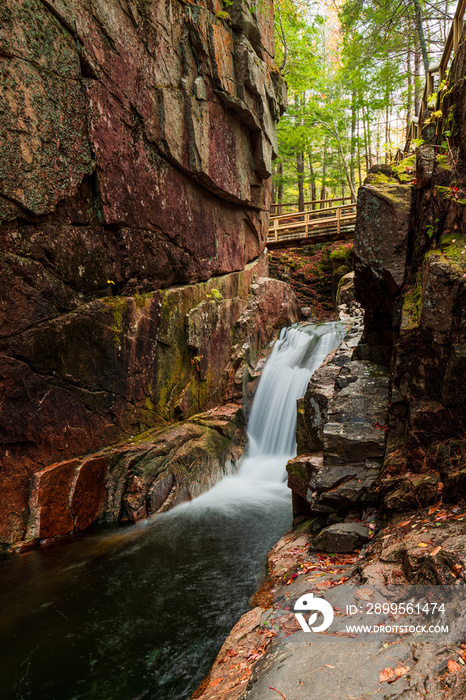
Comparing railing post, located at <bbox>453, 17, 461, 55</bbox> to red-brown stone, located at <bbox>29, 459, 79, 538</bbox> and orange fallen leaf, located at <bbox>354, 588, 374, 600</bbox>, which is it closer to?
orange fallen leaf, located at <bbox>354, 588, 374, 600</bbox>

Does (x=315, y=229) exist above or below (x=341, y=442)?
above

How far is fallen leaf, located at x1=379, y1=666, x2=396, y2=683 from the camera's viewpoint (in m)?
→ 2.18

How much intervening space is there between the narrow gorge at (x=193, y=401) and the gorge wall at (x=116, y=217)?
44 mm

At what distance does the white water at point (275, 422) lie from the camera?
28.4 ft

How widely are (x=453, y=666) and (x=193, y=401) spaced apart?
325 inches

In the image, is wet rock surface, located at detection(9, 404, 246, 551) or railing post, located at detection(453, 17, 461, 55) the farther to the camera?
wet rock surface, located at detection(9, 404, 246, 551)

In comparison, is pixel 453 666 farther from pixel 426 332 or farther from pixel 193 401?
pixel 193 401

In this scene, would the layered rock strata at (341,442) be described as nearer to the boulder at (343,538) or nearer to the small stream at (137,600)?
the boulder at (343,538)

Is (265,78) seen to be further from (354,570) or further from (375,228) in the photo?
(354,570)

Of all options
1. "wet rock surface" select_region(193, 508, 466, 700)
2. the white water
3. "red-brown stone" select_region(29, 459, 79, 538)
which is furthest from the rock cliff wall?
"red-brown stone" select_region(29, 459, 79, 538)

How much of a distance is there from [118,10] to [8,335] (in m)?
6.66

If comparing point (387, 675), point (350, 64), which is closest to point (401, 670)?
point (387, 675)

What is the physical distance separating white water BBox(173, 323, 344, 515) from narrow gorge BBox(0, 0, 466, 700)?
0.28 ft

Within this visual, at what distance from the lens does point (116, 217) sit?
25.3 ft
